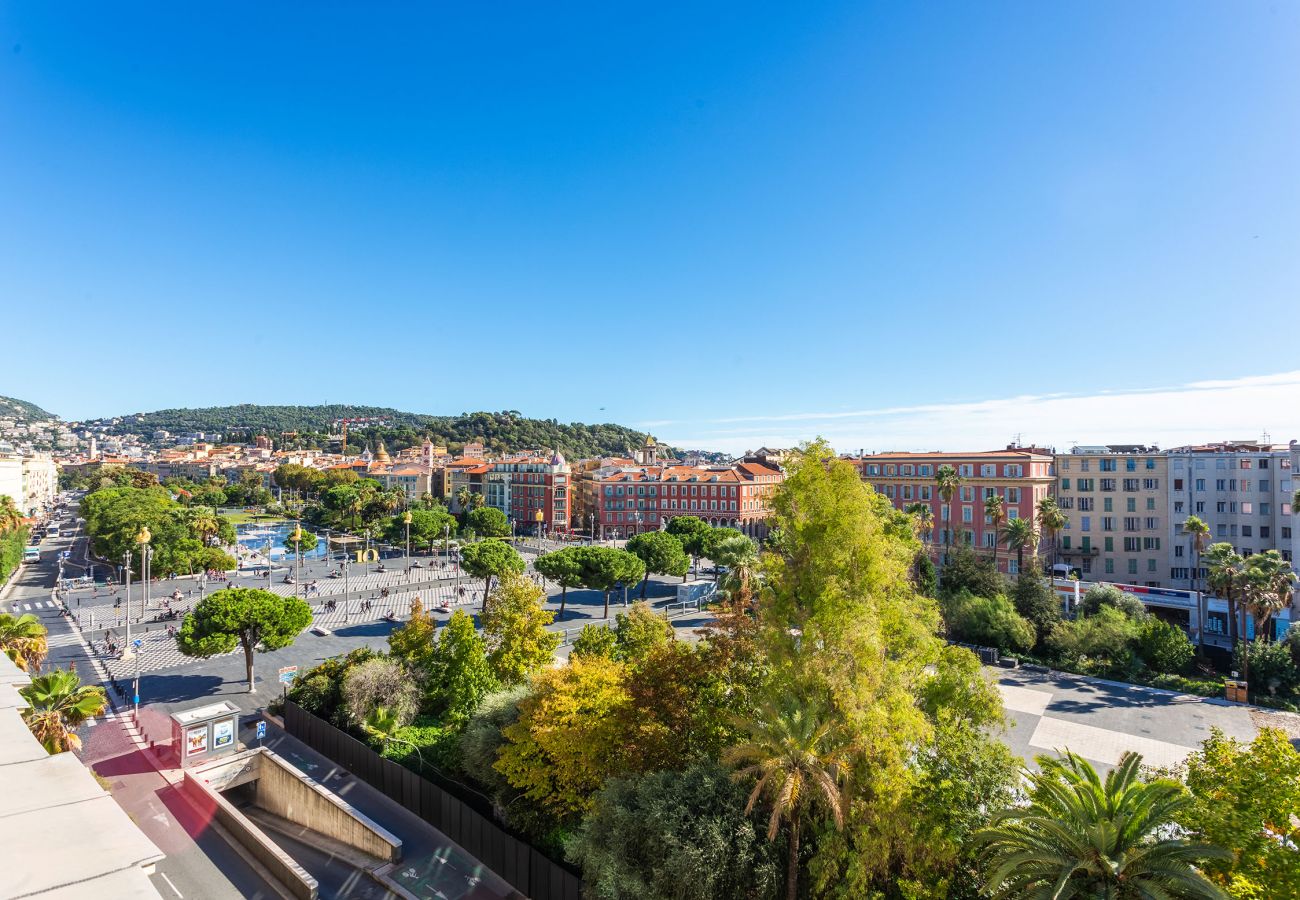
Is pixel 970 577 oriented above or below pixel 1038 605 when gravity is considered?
above

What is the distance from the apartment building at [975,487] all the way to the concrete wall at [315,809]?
155 feet

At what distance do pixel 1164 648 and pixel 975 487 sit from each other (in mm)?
26160

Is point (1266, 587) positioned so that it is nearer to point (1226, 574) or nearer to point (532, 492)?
point (1226, 574)

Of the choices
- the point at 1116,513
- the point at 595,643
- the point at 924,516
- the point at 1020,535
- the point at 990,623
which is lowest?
the point at 990,623

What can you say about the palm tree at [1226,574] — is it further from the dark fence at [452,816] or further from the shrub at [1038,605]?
the dark fence at [452,816]

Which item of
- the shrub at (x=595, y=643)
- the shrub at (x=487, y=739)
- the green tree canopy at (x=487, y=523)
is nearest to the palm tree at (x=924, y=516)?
the shrub at (x=595, y=643)

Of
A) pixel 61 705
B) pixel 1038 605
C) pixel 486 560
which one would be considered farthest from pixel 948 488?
pixel 61 705

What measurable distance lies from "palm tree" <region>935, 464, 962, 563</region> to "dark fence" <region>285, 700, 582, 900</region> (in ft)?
139

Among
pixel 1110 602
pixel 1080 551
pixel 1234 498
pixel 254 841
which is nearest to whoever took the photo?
pixel 254 841

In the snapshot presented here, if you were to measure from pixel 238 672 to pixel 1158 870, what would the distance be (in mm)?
37347

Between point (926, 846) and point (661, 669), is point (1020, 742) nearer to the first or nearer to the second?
point (926, 846)

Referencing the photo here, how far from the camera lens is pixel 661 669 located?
1664cm

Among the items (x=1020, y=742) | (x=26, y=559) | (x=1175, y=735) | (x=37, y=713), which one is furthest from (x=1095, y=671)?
(x=26, y=559)

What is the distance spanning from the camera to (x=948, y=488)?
5494 centimetres
